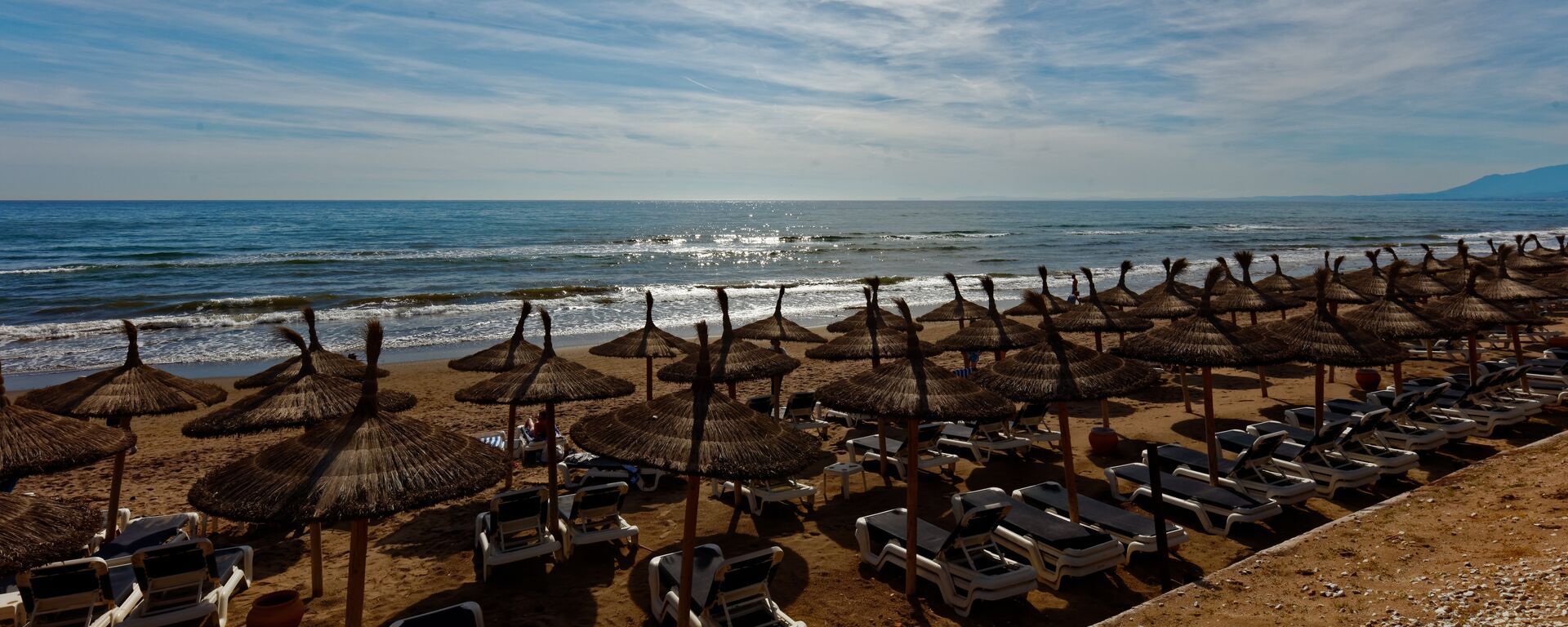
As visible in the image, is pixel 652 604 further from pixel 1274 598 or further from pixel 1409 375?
pixel 1409 375

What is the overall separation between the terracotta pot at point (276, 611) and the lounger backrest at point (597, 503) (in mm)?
2344

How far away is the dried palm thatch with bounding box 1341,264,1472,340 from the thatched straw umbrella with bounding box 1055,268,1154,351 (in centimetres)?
290

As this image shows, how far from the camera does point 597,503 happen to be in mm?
7461

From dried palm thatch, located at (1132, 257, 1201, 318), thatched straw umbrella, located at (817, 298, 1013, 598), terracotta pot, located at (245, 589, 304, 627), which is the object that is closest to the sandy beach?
terracotta pot, located at (245, 589, 304, 627)

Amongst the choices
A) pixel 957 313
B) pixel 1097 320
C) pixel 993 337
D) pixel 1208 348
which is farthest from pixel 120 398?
pixel 957 313

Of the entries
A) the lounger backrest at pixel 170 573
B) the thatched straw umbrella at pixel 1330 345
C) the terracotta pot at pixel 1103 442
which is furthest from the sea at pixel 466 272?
the thatched straw umbrella at pixel 1330 345

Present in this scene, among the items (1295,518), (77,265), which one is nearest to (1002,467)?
(1295,518)

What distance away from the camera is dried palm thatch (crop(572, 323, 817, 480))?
512cm

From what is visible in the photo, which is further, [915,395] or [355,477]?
[915,395]

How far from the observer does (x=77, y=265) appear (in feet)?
132

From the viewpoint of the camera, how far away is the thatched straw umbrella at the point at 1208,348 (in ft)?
26.2

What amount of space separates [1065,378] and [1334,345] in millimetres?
4342

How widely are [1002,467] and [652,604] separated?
5609mm

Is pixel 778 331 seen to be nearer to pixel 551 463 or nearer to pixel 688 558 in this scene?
pixel 551 463
